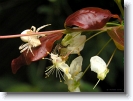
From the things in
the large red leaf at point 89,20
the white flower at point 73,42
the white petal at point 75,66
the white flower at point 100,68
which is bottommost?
the white flower at point 100,68

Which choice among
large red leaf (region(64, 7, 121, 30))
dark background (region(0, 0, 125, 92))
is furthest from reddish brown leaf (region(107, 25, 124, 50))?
dark background (region(0, 0, 125, 92))

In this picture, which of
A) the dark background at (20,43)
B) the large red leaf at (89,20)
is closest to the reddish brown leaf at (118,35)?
the large red leaf at (89,20)

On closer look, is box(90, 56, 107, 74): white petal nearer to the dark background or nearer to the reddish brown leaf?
the reddish brown leaf

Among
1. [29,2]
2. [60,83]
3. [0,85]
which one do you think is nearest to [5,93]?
[0,85]

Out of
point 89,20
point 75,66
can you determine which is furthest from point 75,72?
point 89,20

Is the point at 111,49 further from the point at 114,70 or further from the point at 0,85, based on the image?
the point at 0,85

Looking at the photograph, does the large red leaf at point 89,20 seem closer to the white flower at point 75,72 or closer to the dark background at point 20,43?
the white flower at point 75,72
